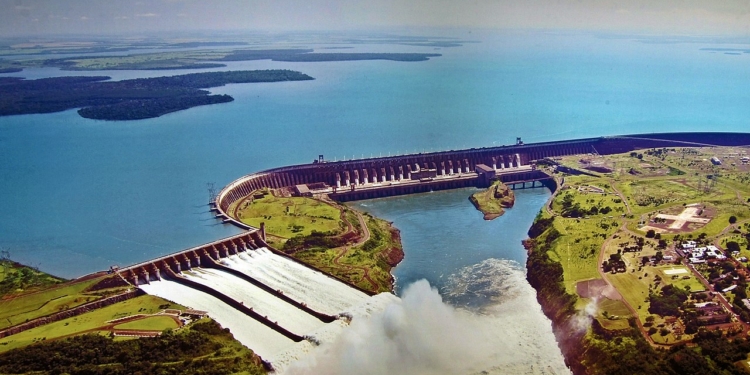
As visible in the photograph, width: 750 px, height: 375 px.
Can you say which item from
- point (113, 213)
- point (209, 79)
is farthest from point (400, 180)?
point (209, 79)

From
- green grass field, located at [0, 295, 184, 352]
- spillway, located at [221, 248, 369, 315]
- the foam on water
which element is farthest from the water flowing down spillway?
green grass field, located at [0, 295, 184, 352]

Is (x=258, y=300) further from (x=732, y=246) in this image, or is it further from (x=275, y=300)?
(x=732, y=246)

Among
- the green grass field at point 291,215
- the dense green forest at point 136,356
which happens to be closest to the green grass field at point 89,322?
the dense green forest at point 136,356

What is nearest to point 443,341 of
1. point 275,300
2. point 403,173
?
point 275,300

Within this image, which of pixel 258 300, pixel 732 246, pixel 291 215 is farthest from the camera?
pixel 291 215

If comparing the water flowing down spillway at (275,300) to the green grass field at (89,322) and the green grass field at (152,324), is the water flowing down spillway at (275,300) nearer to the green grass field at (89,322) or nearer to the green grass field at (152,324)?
the green grass field at (89,322)
